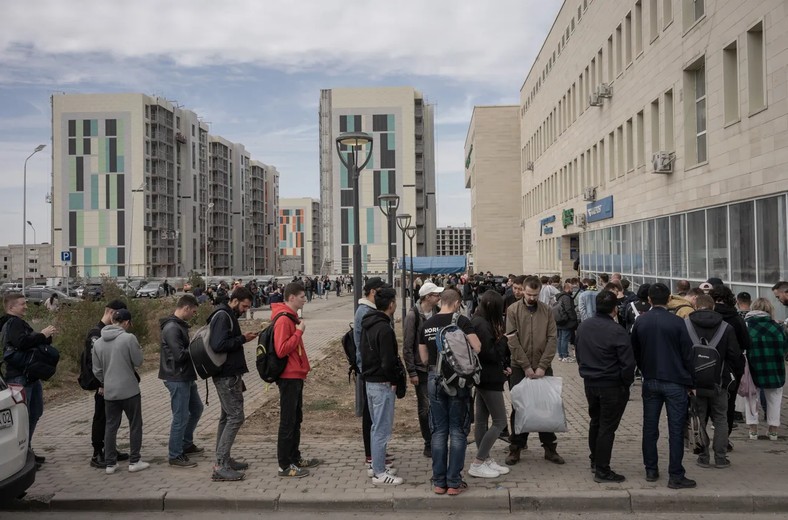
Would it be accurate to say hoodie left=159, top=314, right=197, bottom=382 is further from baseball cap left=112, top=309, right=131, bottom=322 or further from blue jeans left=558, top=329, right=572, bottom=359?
blue jeans left=558, top=329, right=572, bottom=359

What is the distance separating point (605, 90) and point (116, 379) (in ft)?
81.1

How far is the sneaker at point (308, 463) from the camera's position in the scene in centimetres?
700

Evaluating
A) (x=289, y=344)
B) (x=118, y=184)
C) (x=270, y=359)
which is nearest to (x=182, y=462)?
(x=270, y=359)

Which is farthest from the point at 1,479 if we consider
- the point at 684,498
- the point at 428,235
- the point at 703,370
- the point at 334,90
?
the point at 428,235

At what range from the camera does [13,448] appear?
5.40 meters

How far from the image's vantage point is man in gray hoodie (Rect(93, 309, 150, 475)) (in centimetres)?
701

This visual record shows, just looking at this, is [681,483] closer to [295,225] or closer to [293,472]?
[293,472]

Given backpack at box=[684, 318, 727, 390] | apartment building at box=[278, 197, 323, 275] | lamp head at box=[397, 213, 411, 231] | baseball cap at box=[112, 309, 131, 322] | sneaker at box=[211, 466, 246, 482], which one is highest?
apartment building at box=[278, 197, 323, 275]

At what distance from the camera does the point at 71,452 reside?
8.05m

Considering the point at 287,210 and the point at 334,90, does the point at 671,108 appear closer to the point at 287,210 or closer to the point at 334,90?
the point at 334,90

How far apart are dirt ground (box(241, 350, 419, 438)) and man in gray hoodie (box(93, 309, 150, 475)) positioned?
7.09 feet

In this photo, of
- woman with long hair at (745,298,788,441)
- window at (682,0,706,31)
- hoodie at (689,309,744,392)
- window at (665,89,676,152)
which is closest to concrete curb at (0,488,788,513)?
hoodie at (689,309,744,392)

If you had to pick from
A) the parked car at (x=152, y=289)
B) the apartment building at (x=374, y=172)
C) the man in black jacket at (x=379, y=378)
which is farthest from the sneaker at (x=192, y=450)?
the apartment building at (x=374, y=172)

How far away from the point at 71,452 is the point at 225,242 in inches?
4641
